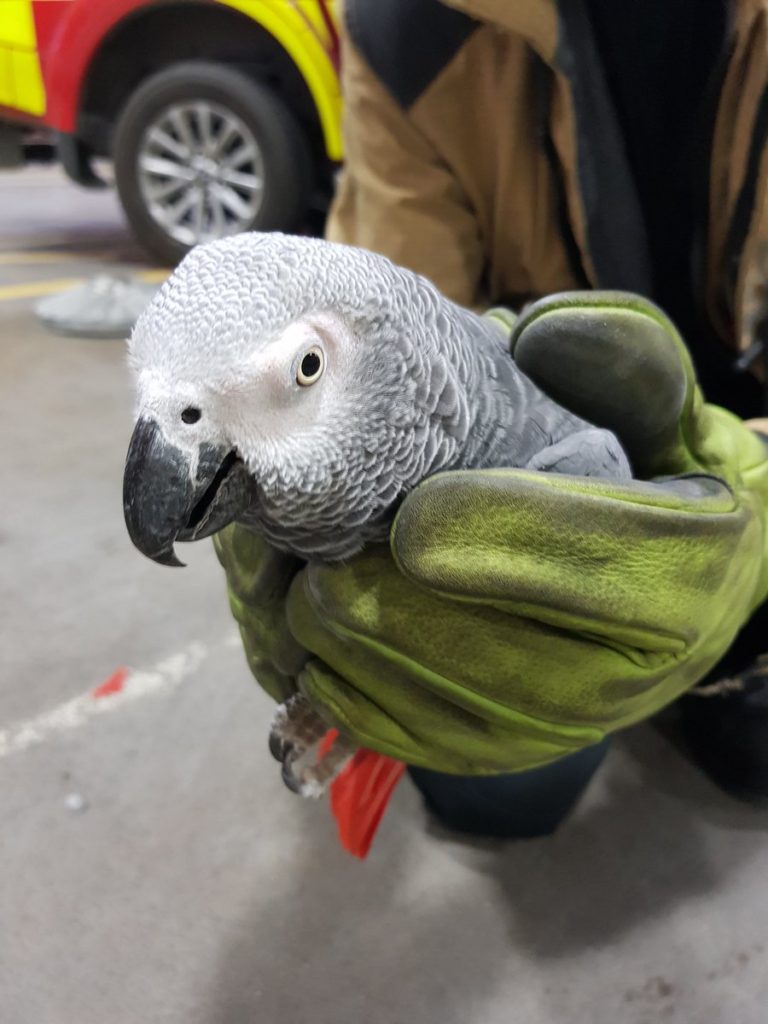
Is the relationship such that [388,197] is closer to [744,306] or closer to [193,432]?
[744,306]

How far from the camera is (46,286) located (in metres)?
1.92

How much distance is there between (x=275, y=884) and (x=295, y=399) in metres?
0.45

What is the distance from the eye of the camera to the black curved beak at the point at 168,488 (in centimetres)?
31

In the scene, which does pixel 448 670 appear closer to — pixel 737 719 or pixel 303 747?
pixel 303 747

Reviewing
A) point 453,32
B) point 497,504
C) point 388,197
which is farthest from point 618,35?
point 497,504

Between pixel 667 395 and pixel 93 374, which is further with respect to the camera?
pixel 93 374

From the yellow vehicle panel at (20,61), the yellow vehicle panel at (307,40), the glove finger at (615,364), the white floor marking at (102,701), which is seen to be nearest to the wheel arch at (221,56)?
the yellow vehicle panel at (307,40)

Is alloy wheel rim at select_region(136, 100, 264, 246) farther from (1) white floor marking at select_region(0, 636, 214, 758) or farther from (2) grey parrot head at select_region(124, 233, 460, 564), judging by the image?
(2) grey parrot head at select_region(124, 233, 460, 564)

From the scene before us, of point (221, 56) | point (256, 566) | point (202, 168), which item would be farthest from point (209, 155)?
point (256, 566)

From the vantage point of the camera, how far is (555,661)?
399 millimetres

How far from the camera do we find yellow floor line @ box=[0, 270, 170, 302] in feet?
6.04

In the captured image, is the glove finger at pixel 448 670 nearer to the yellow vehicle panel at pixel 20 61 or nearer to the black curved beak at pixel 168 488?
the black curved beak at pixel 168 488

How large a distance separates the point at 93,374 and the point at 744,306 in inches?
48.0

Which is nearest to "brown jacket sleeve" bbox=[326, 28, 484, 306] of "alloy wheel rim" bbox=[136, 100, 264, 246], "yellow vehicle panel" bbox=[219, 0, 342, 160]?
"yellow vehicle panel" bbox=[219, 0, 342, 160]
